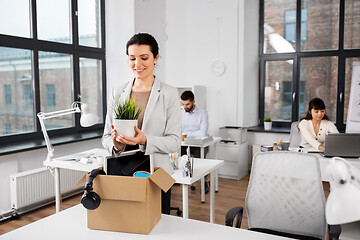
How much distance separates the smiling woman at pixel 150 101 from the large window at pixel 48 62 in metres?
2.82

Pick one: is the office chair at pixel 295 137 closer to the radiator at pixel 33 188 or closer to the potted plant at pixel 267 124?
the potted plant at pixel 267 124

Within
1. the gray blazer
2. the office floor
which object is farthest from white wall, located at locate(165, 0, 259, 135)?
the gray blazer

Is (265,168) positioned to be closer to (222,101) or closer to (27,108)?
(27,108)

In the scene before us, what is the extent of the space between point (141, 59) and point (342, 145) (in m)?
2.20

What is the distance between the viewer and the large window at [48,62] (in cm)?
417

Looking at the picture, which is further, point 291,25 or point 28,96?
point 291,25

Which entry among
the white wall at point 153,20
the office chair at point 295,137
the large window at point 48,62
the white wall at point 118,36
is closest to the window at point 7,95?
the large window at point 48,62

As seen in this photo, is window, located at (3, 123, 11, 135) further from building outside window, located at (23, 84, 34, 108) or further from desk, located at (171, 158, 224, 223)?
desk, located at (171, 158, 224, 223)

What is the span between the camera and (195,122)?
4961 mm

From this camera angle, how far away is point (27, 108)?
4.41m

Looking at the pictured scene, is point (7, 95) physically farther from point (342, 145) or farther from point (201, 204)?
point (342, 145)

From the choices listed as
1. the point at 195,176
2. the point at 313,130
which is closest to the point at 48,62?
the point at 195,176

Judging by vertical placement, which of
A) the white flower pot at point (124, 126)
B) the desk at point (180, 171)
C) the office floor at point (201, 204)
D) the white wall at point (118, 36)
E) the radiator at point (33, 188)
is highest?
the white wall at point (118, 36)

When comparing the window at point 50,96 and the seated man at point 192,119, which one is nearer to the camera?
the window at point 50,96
